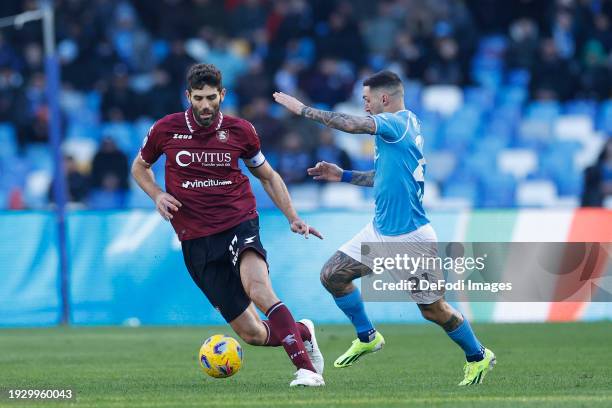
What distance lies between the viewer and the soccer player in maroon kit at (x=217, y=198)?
30.6ft

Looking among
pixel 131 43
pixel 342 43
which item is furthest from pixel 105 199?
pixel 342 43

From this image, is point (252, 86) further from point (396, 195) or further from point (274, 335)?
point (274, 335)

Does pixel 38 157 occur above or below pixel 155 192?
below

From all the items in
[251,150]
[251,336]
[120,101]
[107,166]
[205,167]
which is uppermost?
[251,150]

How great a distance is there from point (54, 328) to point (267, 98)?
6991mm

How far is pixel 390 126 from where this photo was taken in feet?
31.4

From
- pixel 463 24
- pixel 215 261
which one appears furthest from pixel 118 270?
pixel 463 24

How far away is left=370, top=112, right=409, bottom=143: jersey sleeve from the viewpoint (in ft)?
31.1

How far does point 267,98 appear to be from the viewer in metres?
22.5

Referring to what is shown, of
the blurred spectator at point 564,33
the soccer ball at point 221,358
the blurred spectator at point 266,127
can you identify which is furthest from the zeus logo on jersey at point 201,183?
the blurred spectator at point 564,33

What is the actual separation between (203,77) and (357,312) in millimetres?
2592

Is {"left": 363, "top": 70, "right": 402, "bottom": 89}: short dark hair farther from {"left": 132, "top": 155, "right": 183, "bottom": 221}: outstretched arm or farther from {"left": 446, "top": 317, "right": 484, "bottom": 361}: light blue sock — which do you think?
{"left": 446, "top": 317, "right": 484, "bottom": 361}: light blue sock

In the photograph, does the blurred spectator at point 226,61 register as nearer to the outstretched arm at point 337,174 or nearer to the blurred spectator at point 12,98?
the blurred spectator at point 12,98

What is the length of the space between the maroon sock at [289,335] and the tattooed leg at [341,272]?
132 centimetres
